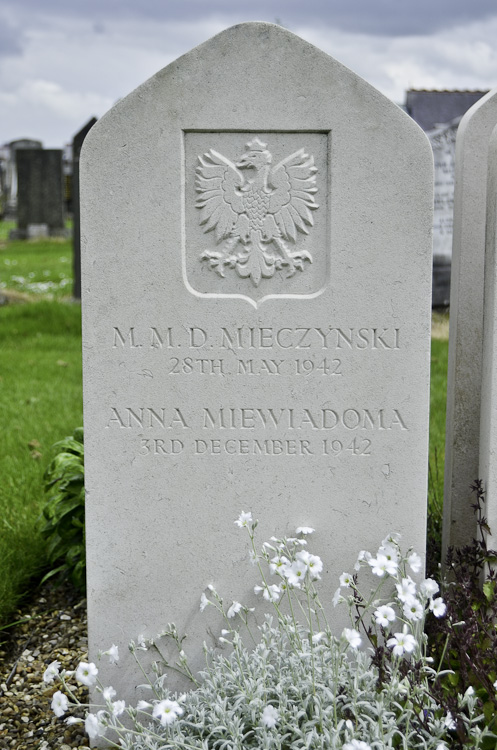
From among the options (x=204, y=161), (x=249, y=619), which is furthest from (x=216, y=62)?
(x=249, y=619)

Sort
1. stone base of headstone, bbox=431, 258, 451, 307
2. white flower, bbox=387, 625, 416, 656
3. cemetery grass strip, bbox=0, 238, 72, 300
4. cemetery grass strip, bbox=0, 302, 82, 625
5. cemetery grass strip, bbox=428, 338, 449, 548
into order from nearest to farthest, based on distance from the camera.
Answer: white flower, bbox=387, 625, 416, 656
cemetery grass strip, bbox=0, 302, 82, 625
cemetery grass strip, bbox=428, 338, 449, 548
stone base of headstone, bbox=431, 258, 451, 307
cemetery grass strip, bbox=0, 238, 72, 300

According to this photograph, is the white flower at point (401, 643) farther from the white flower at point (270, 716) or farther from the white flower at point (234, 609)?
the white flower at point (234, 609)

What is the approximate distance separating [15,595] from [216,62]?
2.65 metres

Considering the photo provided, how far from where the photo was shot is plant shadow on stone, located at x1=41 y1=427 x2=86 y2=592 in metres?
4.11

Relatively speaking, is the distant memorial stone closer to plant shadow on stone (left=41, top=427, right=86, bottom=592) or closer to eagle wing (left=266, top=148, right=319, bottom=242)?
plant shadow on stone (left=41, top=427, right=86, bottom=592)

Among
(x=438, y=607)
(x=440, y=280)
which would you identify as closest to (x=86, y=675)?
(x=438, y=607)

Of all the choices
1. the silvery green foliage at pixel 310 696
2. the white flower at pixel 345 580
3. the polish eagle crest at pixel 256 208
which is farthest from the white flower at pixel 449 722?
the polish eagle crest at pixel 256 208

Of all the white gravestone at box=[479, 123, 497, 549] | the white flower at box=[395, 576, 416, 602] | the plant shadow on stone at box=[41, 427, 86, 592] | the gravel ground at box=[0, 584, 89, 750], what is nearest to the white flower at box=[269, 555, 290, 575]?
the white flower at box=[395, 576, 416, 602]

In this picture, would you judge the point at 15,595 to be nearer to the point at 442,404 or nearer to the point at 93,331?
the point at 93,331

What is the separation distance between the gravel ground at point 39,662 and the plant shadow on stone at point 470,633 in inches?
55.8

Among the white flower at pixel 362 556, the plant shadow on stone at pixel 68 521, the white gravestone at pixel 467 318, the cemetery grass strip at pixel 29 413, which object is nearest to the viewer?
the white flower at pixel 362 556

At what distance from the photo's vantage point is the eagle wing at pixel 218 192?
3.04m

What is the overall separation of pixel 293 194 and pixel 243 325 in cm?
52

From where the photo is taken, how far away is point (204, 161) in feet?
9.98
